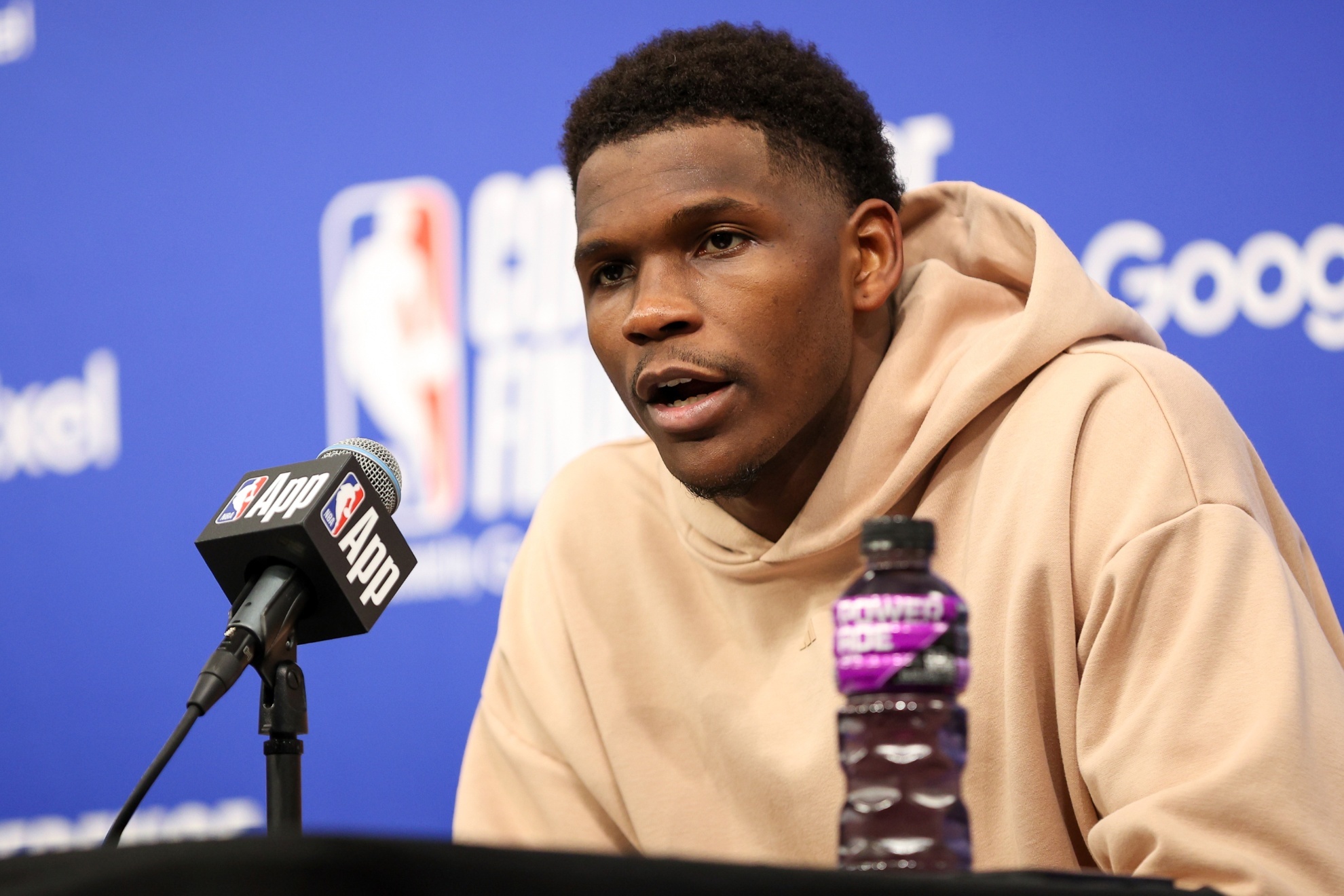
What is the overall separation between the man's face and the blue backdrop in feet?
2.30

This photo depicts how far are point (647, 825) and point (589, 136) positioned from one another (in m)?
0.89

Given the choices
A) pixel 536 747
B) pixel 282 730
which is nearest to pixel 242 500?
pixel 282 730

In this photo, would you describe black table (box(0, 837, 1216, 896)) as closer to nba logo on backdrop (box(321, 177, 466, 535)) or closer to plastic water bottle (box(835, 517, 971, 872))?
plastic water bottle (box(835, 517, 971, 872))

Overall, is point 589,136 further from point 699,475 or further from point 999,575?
point 999,575

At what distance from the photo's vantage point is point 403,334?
2.82 metres

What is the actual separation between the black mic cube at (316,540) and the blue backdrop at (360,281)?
1.30 meters

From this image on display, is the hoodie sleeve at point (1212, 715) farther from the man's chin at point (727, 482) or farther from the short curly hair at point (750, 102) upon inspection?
the short curly hair at point (750, 102)

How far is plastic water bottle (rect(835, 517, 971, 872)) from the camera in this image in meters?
0.77

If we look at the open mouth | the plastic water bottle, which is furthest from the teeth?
the plastic water bottle

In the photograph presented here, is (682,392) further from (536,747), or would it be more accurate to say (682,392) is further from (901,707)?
(901,707)

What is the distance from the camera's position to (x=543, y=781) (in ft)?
5.98

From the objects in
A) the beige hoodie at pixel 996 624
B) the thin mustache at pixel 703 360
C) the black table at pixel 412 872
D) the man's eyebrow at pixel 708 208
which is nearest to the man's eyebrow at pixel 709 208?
the man's eyebrow at pixel 708 208

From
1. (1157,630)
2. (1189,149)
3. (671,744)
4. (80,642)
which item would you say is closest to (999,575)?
(1157,630)

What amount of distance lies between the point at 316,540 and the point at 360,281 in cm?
182
